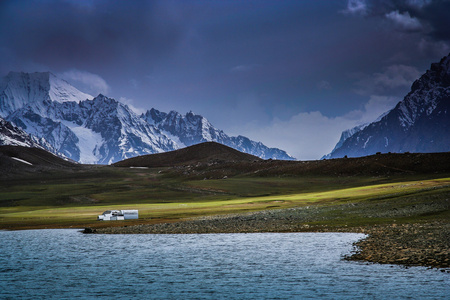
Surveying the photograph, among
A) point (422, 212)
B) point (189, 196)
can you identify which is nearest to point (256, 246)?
point (422, 212)

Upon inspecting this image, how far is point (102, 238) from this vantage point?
2357 inches

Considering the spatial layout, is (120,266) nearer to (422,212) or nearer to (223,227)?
(223,227)

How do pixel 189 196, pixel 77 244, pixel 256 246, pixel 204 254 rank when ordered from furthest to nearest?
pixel 189 196 < pixel 77 244 < pixel 256 246 < pixel 204 254

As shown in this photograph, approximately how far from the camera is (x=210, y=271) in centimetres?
3409

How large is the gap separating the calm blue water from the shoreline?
5.61 feet

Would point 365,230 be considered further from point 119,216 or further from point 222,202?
point 222,202

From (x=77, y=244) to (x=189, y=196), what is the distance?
10499cm

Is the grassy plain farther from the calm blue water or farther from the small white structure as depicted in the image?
the calm blue water

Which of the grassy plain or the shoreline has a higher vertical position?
the grassy plain

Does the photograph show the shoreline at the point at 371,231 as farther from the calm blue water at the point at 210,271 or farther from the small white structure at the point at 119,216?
the small white structure at the point at 119,216

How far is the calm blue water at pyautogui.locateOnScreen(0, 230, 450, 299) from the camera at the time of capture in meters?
27.0

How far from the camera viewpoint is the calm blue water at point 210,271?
1062 inches

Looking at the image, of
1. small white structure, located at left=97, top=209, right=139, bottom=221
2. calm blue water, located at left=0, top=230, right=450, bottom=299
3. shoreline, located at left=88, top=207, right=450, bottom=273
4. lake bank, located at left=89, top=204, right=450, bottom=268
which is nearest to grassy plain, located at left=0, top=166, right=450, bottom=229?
small white structure, located at left=97, top=209, right=139, bottom=221

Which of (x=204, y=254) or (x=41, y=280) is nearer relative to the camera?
(x=41, y=280)
